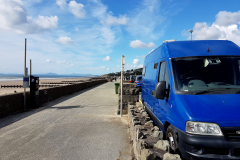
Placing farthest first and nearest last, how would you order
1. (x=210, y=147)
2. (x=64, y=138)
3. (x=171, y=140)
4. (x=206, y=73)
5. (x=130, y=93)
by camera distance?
(x=130, y=93) → (x=64, y=138) → (x=206, y=73) → (x=171, y=140) → (x=210, y=147)

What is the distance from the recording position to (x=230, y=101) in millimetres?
3291

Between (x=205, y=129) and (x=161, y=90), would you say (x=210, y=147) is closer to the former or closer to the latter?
(x=205, y=129)

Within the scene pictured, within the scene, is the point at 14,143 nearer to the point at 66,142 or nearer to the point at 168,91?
the point at 66,142

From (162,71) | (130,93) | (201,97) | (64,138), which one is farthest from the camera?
(130,93)

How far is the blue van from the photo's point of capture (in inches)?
116

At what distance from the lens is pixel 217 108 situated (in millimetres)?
3143

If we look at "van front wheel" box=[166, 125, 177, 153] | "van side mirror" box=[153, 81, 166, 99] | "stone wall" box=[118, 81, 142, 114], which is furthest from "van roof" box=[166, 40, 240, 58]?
"stone wall" box=[118, 81, 142, 114]

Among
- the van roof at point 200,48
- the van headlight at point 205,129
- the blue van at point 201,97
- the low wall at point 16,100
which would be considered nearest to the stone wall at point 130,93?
the blue van at point 201,97

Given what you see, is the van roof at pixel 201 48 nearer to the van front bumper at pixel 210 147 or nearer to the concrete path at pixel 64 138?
the van front bumper at pixel 210 147

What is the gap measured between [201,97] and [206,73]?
894 mm

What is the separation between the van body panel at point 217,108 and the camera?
9.75 ft

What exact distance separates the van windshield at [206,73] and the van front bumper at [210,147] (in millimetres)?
1033

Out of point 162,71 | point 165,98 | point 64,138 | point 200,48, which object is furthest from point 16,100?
point 200,48

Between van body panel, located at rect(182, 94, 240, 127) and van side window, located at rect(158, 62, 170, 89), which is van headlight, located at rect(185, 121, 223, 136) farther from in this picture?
van side window, located at rect(158, 62, 170, 89)
